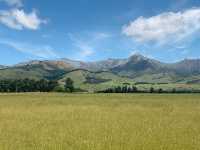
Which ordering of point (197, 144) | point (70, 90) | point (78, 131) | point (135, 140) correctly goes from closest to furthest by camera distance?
1. point (197, 144)
2. point (135, 140)
3. point (78, 131)
4. point (70, 90)

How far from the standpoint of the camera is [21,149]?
1600 centimetres

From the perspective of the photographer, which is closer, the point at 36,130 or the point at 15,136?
the point at 15,136

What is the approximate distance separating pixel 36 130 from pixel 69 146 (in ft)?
23.1

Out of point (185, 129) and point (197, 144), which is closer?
point (197, 144)

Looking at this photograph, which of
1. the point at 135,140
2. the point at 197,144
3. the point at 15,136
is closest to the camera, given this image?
the point at 197,144

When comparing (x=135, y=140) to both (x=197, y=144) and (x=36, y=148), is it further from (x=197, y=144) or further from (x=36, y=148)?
(x=36, y=148)

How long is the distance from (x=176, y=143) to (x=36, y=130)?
10647 millimetres

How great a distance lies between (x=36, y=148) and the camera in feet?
53.6

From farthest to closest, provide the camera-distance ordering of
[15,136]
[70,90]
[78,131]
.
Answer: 1. [70,90]
2. [78,131]
3. [15,136]

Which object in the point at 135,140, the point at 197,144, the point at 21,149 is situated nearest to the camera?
the point at 21,149

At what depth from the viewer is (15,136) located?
66.7ft

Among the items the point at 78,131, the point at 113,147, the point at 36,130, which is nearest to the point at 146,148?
the point at 113,147

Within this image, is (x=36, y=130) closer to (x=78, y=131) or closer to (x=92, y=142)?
(x=78, y=131)

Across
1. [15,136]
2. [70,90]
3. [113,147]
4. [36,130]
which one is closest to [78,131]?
[36,130]
